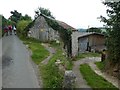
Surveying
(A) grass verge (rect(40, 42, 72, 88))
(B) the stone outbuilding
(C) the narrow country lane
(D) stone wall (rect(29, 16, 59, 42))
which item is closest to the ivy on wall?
(D) stone wall (rect(29, 16, 59, 42))

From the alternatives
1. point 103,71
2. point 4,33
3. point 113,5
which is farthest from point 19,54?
point 4,33

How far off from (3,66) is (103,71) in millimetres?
8976

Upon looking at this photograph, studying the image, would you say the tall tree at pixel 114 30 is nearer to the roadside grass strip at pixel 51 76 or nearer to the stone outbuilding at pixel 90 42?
the roadside grass strip at pixel 51 76

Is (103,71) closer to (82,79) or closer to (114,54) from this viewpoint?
(114,54)

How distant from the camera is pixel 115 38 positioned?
2078 centimetres

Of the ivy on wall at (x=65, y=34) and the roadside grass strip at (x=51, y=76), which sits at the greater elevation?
the ivy on wall at (x=65, y=34)

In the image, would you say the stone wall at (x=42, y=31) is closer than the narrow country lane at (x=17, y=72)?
No

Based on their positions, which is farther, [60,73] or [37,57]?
[37,57]

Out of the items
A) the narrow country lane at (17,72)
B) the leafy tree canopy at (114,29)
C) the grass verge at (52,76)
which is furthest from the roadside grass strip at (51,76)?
the leafy tree canopy at (114,29)

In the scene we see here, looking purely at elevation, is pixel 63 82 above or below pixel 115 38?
below

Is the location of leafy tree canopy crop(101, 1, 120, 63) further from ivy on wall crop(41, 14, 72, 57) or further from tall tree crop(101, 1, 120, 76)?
ivy on wall crop(41, 14, 72, 57)

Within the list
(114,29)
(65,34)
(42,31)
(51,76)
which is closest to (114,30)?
(114,29)

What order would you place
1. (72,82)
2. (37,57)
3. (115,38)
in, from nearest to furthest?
(72,82) → (115,38) → (37,57)

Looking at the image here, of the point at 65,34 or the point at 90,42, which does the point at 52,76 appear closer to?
the point at 65,34
